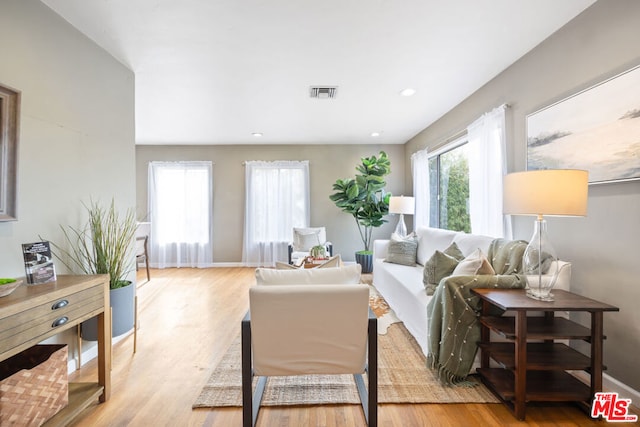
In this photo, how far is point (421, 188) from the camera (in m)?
5.01

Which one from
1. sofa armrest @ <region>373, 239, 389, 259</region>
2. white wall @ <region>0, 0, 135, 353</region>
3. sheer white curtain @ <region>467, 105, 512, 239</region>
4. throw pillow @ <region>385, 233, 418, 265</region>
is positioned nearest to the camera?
white wall @ <region>0, 0, 135, 353</region>

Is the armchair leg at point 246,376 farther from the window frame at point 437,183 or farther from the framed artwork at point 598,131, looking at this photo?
the window frame at point 437,183

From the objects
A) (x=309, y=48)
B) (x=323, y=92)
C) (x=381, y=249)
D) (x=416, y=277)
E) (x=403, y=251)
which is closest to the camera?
(x=309, y=48)

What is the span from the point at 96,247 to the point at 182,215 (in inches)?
153

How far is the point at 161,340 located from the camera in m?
2.72

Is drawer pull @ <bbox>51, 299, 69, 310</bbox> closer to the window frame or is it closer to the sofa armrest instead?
the sofa armrest

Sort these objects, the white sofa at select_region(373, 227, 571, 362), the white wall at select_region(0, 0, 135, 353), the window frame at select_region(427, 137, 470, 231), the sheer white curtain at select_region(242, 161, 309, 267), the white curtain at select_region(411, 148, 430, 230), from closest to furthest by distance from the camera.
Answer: the white wall at select_region(0, 0, 135, 353) → the white sofa at select_region(373, 227, 571, 362) → the window frame at select_region(427, 137, 470, 231) → the white curtain at select_region(411, 148, 430, 230) → the sheer white curtain at select_region(242, 161, 309, 267)

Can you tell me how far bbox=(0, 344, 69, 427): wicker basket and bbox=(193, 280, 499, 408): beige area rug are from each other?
2.34 ft

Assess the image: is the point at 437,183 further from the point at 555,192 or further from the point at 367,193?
the point at 555,192

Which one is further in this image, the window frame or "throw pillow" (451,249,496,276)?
the window frame

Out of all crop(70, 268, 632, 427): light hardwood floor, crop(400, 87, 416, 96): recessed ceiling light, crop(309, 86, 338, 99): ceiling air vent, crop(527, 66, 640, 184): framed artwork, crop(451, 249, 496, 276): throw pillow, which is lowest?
crop(70, 268, 632, 427): light hardwood floor

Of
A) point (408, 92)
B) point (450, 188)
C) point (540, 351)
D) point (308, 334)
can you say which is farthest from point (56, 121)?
point (450, 188)

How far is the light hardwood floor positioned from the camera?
1685mm

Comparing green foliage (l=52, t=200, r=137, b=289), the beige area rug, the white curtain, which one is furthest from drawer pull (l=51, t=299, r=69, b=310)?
the white curtain
